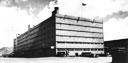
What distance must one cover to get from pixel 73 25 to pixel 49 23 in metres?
8.37

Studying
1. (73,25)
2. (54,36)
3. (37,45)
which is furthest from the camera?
(37,45)

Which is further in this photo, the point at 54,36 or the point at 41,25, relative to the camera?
the point at 41,25

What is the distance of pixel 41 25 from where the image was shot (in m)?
64.2

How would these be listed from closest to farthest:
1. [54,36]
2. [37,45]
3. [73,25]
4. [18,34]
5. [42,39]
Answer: [54,36], [73,25], [42,39], [37,45], [18,34]

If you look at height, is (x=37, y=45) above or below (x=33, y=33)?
below

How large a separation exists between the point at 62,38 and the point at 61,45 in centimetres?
229

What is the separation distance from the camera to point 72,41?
180 feet

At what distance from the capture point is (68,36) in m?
54.4

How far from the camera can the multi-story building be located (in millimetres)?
52125

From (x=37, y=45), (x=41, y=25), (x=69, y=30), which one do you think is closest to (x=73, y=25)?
(x=69, y=30)

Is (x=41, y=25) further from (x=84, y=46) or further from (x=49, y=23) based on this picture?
(x=84, y=46)

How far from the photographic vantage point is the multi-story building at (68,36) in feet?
171

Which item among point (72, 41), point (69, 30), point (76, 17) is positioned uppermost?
point (76, 17)

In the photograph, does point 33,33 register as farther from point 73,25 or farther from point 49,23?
point 73,25
